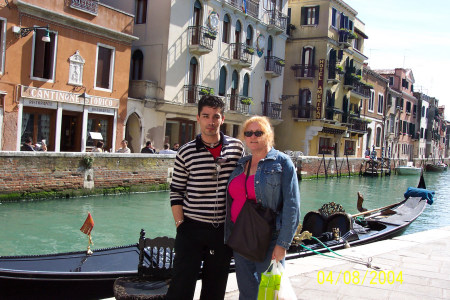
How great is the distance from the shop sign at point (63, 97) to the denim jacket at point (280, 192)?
39.1ft

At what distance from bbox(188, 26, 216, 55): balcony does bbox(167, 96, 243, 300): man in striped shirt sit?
1584 cm

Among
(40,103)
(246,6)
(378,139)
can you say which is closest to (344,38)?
(246,6)

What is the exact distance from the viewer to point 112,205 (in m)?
11.6

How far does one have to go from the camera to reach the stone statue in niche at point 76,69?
14.3m

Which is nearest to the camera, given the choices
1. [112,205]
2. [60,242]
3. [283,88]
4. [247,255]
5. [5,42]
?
[247,255]

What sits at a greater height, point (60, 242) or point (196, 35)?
point (196, 35)

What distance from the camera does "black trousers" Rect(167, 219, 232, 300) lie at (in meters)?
2.74

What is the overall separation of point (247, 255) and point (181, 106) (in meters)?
15.7

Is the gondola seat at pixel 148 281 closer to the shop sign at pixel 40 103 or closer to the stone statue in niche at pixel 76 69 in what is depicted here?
the shop sign at pixel 40 103

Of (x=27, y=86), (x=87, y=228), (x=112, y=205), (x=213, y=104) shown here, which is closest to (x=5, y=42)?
(x=27, y=86)

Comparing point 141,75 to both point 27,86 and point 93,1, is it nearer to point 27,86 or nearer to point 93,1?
point 93,1
